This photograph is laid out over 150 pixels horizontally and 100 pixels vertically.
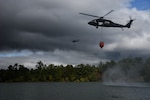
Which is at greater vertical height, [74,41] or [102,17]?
[102,17]

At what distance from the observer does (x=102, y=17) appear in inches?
2943

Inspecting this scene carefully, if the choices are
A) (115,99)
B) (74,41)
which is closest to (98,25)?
(74,41)

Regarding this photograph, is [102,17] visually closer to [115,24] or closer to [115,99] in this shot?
[115,24]

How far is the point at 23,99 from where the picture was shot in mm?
98562

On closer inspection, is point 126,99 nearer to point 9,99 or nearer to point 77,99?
point 77,99

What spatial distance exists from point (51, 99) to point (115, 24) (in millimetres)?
34188

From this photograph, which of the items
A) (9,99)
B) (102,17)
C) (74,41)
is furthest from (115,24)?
(9,99)

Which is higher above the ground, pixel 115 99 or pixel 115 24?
pixel 115 24

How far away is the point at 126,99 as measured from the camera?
98.0 metres

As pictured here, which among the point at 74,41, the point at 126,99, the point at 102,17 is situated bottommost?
the point at 126,99

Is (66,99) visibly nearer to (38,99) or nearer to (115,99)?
(38,99)

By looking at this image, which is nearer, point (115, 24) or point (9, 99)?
point (115, 24)

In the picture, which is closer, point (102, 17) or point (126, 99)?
point (102, 17)

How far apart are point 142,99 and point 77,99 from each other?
1949cm
